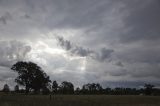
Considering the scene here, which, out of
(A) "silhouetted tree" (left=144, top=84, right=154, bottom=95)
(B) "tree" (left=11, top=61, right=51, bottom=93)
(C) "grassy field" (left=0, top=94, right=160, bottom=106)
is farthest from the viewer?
(A) "silhouetted tree" (left=144, top=84, right=154, bottom=95)

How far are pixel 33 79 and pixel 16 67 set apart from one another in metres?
6.33

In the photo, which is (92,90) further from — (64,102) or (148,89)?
(64,102)

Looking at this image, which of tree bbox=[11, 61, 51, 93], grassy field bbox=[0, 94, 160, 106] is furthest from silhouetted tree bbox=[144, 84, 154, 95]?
grassy field bbox=[0, 94, 160, 106]

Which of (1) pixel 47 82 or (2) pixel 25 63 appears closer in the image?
(2) pixel 25 63

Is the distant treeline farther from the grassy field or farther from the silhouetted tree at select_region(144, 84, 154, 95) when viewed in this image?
the grassy field

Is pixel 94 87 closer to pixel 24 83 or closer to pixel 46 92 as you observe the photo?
pixel 46 92

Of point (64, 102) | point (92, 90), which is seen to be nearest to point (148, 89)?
point (92, 90)

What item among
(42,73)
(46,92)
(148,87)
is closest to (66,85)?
(148,87)

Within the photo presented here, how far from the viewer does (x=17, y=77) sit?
76.6 meters

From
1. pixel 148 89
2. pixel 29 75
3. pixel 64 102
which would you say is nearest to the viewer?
pixel 64 102

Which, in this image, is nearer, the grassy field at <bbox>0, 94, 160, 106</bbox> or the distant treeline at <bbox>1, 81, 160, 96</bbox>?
the grassy field at <bbox>0, 94, 160, 106</bbox>

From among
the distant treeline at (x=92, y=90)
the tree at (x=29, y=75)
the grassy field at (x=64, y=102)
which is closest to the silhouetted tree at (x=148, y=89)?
the distant treeline at (x=92, y=90)

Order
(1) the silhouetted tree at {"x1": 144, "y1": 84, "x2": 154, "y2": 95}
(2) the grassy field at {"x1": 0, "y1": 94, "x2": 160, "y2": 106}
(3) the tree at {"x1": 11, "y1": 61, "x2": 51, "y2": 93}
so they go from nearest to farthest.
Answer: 1. (2) the grassy field at {"x1": 0, "y1": 94, "x2": 160, "y2": 106}
2. (3) the tree at {"x1": 11, "y1": 61, "x2": 51, "y2": 93}
3. (1) the silhouetted tree at {"x1": 144, "y1": 84, "x2": 154, "y2": 95}

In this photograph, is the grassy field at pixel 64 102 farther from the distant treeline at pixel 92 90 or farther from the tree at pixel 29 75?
the distant treeline at pixel 92 90
